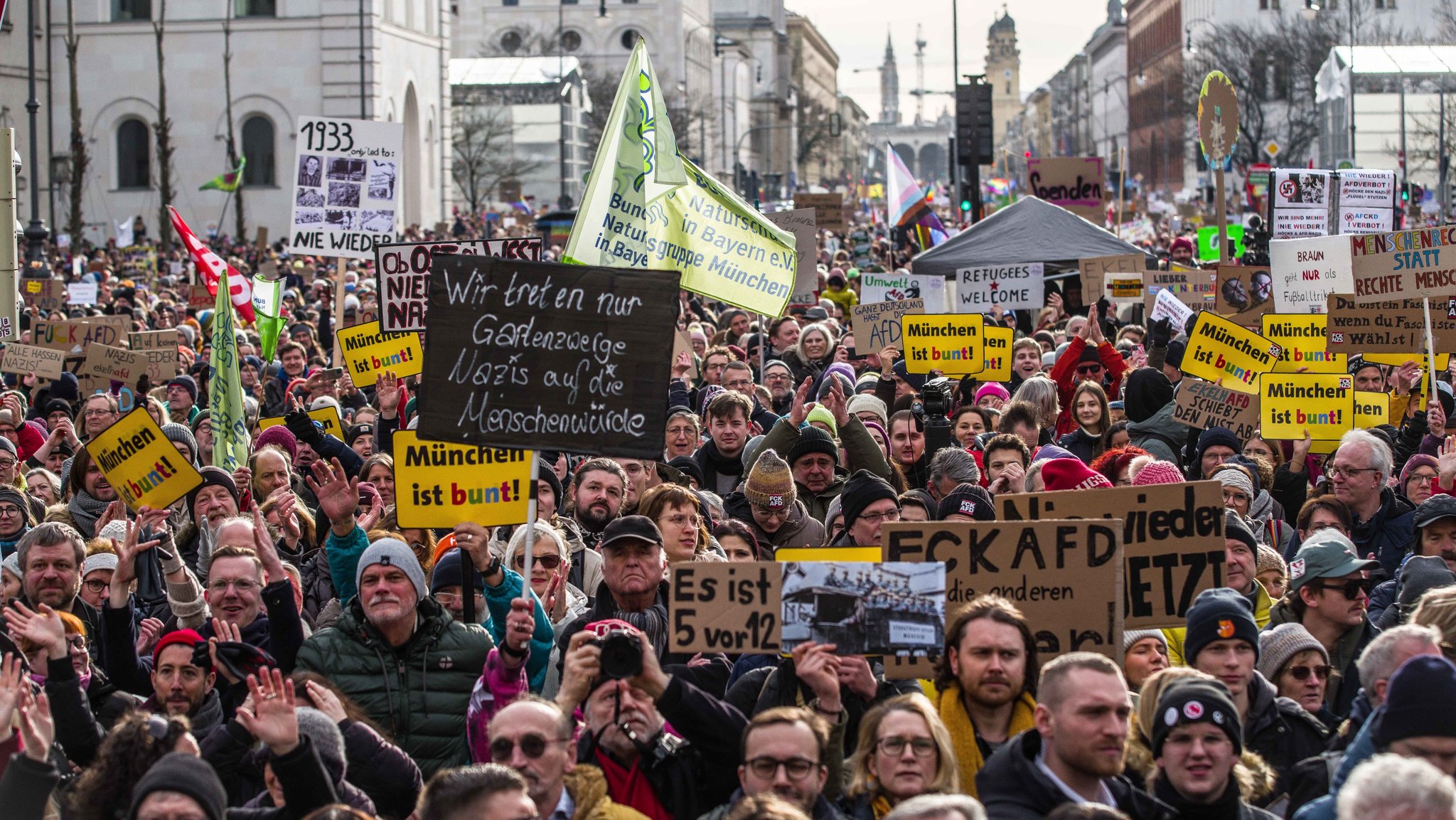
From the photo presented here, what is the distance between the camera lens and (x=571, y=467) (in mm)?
10719

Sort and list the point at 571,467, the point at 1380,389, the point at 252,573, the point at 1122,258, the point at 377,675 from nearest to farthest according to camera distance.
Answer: the point at 377,675, the point at 252,573, the point at 571,467, the point at 1380,389, the point at 1122,258

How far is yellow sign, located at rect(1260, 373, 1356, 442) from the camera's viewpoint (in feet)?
34.1

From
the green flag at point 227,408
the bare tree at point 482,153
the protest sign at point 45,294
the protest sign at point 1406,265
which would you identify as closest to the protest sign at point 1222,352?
the protest sign at point 1406,265

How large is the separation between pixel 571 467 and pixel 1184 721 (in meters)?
6.21

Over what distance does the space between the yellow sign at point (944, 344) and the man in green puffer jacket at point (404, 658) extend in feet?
24.5

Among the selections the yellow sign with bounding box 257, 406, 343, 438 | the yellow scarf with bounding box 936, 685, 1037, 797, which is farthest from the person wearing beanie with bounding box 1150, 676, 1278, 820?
the yellow sign with bounding box 257, 406, 343, 438

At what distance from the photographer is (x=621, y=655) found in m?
5.15

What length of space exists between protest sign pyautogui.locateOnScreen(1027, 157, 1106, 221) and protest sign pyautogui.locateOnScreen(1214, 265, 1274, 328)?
303 inches

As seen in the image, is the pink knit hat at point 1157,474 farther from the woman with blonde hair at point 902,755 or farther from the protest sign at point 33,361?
the protest sign at point 33,361

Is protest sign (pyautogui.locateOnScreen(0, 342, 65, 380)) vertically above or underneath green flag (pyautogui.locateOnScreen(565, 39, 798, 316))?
underneath

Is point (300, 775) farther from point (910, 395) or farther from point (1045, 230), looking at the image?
point (1045, 230)

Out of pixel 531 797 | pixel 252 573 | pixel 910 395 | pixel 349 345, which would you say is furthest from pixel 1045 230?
pixel 531 797

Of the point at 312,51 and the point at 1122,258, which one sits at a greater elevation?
the point at 312,51

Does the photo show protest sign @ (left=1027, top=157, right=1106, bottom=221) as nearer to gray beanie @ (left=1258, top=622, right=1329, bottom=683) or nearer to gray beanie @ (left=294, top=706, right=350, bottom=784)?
gray beanie @ (left=1258, top=622, right=1329, bottom=683)
